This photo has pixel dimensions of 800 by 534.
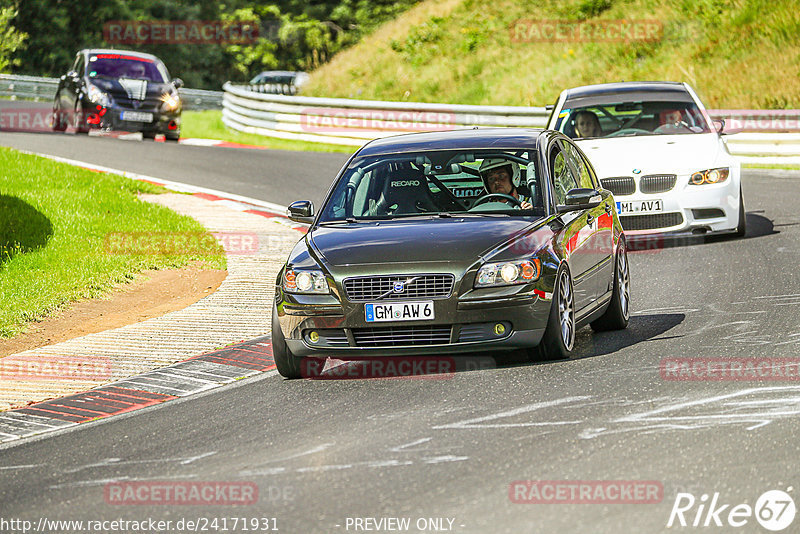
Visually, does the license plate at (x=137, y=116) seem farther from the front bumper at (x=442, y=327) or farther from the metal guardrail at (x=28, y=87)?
the front bumper at (x=442, y=327)

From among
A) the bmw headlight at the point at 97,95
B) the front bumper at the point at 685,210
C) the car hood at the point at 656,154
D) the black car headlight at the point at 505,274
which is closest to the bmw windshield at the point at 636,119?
the car hood at the point at 656,154

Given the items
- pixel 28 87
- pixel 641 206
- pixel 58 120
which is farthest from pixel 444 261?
pixel 28 87

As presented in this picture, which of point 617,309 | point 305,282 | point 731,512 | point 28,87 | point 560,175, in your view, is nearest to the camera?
point 731,512

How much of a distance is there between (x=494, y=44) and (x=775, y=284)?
25707 millimetres

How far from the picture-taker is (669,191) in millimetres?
14258

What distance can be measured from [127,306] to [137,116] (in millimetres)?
16474

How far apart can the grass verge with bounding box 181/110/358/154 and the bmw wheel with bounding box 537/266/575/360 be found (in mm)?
18804

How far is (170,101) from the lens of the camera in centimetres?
2848

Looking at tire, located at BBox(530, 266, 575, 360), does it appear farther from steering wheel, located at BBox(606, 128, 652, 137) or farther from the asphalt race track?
steering wheel, located at BBox(606, 128, 652, 137)

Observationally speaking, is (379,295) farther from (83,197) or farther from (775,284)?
(83,197)

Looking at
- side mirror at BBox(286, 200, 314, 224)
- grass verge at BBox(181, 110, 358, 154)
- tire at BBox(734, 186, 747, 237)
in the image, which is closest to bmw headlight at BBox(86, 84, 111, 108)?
grass verge at BBox(181, 110, 358, 154)

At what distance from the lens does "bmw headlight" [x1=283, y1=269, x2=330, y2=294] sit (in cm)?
855

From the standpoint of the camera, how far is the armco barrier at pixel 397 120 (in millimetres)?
23984

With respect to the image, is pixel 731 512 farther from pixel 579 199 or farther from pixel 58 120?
pixel 58 120
